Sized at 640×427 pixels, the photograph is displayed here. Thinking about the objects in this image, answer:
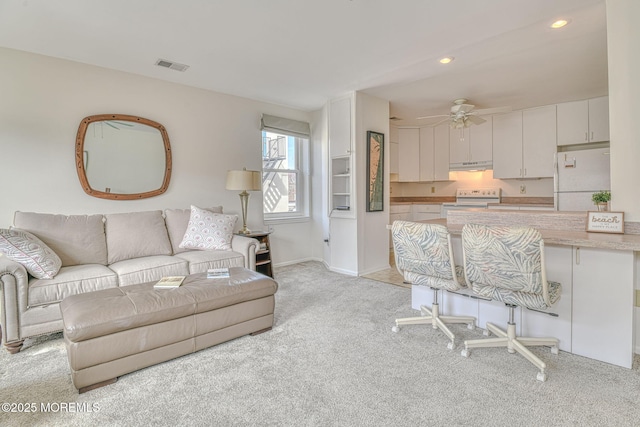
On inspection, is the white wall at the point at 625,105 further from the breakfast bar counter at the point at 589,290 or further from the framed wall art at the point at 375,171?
the framed wall art at the point at 375,171

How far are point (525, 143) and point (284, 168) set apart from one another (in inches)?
155

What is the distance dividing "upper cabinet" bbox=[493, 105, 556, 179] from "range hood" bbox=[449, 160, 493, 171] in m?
0.11

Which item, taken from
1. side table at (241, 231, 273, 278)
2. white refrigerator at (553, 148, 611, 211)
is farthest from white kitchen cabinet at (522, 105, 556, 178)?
side table at (241, 231, 273, 278)

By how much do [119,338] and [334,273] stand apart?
2965 mm

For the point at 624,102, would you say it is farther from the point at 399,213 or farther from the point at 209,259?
the point at 399,213

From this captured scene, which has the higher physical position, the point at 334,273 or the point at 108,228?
the point at 108,228

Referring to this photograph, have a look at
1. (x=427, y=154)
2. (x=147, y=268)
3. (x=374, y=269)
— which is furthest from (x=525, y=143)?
(x=147, y=268)

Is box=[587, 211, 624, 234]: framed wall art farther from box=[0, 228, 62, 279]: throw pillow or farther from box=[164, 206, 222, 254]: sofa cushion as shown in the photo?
box=[0, 228, 62, 279]: throw pillow

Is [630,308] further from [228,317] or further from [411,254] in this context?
[228,317]

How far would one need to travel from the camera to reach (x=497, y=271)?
6.42 ft

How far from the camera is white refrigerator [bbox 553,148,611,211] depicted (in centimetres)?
438

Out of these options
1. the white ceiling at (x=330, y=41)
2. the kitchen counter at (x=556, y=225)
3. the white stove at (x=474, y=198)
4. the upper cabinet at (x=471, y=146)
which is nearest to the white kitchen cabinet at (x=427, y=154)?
the upper cabinet at (x=471, y=146)

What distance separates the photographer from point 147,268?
9.32ft

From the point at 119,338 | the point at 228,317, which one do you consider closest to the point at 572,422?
the point at 228,317
